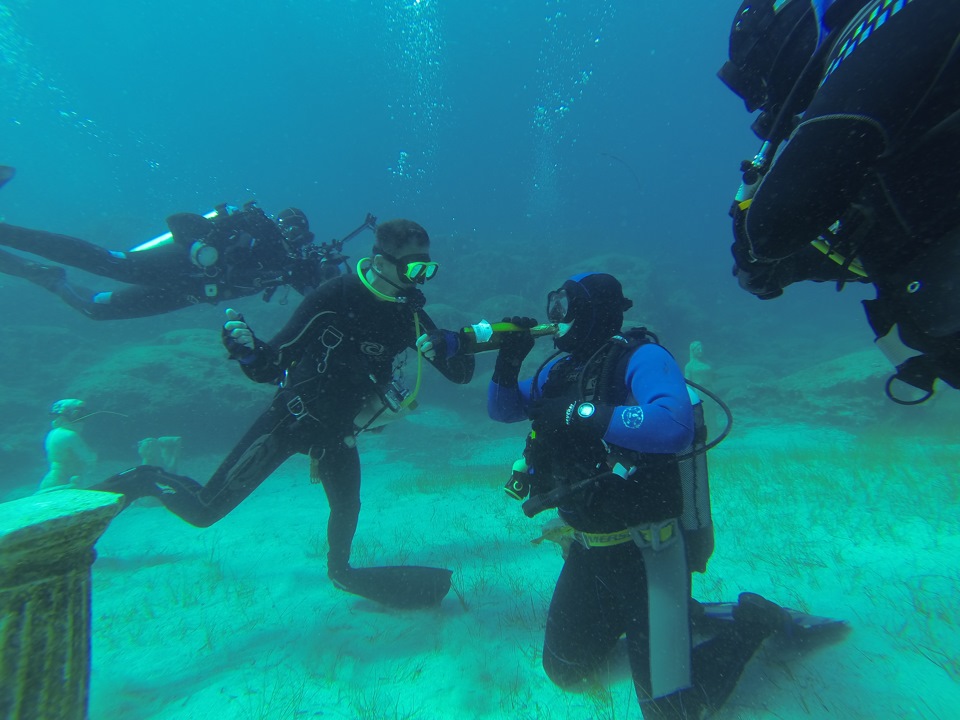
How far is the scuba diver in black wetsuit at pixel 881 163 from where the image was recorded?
1.24 metres

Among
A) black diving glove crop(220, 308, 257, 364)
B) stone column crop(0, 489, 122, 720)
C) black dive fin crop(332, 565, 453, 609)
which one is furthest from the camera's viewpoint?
black dive fin crop(332, 565, 453, 609)

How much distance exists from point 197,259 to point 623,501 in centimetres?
656

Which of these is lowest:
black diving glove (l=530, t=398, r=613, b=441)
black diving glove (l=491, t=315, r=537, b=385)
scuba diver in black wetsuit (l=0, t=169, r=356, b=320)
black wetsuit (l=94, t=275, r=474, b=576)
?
black diving glove (l=530, t=398, r=613, b=441)

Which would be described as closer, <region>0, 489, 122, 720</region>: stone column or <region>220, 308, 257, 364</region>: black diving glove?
<region>0, 489, 122, 720</region>: stone column

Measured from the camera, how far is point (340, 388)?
4.44m

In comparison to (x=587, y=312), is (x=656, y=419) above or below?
below

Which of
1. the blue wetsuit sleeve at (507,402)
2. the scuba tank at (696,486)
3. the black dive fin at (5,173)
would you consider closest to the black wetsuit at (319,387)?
the blue wetsuit sleeve at (507,402)

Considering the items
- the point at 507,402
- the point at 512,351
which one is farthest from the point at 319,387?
the point at 512,351

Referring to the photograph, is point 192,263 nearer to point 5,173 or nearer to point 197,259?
point 197,259

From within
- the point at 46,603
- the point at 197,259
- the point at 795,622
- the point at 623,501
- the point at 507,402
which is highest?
the point at 197,259

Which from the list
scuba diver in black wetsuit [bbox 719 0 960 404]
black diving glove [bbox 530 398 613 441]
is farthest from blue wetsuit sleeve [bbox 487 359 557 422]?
scuba diver in black wetsuit [bbox 719 0 960 404]

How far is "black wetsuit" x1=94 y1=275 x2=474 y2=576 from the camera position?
14.0 feet

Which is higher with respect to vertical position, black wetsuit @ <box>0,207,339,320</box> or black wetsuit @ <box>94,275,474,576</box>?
black wetsuit @ <box>0,207,339,320</box>

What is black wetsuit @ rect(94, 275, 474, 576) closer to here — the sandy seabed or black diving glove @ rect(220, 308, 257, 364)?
black diving glove @ rect(220, 308, 257, 364)
